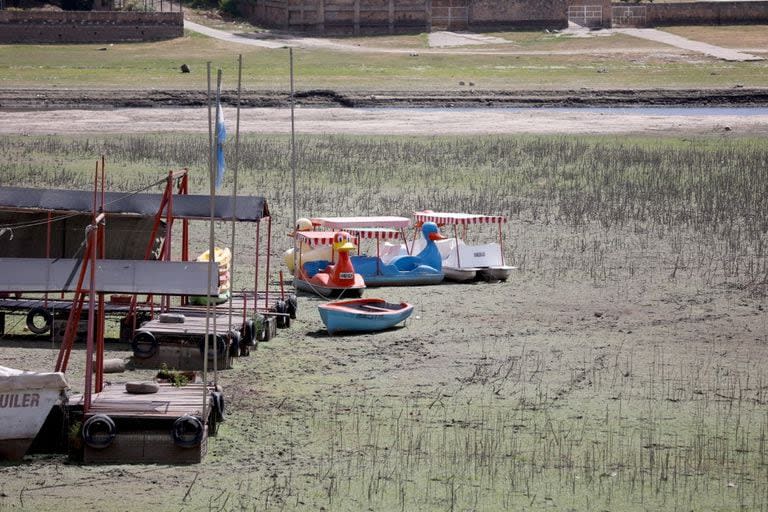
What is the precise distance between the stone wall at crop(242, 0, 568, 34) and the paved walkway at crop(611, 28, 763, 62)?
4474 millimetres

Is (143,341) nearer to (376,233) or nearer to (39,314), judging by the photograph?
(39,314)

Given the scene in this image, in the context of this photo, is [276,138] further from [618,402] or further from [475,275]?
[618,402]

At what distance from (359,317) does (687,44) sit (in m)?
56.3

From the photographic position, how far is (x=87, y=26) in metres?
66.4

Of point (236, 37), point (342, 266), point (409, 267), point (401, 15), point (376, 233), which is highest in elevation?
point (401, 15)

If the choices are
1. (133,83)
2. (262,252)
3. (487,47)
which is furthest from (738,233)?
(487,47)

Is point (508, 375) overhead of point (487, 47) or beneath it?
beneath

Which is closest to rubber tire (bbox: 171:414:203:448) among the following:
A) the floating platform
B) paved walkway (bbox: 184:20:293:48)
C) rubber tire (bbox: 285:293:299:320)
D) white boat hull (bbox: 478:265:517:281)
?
the floating platform

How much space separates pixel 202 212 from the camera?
17922 millimetres

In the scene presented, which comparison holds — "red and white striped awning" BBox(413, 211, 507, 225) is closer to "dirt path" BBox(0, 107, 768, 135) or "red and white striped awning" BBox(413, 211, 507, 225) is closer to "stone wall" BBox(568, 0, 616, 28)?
"dirt path" BBox(0, 107, 768, 135)

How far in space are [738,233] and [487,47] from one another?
148 feet

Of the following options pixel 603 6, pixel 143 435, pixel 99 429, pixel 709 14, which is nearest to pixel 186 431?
pixel 143 435

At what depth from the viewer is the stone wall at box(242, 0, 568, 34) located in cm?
7294

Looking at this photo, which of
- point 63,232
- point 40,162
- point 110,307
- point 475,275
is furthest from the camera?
point 40,162
